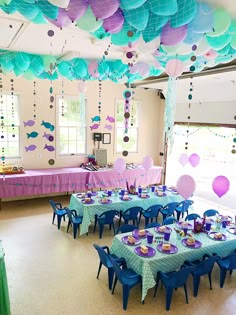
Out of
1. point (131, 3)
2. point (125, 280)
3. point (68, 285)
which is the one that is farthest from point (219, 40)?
point (68, 285)

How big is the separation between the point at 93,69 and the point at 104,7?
3007mm

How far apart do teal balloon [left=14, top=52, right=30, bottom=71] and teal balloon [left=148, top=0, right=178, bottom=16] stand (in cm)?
347

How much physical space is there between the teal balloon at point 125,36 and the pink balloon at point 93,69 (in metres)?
2.08

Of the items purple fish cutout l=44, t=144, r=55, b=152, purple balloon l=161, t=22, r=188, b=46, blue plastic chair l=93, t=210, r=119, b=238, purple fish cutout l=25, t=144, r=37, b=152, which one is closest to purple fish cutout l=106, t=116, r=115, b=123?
purple fish cutout l=44, t=144, r=55, b=152

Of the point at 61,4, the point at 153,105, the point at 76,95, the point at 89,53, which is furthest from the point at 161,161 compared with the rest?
the point at 61,4

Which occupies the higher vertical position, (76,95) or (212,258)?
(76,95)

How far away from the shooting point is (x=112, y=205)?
20.3ft

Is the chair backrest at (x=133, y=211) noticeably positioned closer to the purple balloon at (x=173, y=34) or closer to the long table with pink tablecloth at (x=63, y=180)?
the long table with pink tablecloth at (x=63, y=180)

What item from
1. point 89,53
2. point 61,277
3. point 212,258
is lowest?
point 61,277

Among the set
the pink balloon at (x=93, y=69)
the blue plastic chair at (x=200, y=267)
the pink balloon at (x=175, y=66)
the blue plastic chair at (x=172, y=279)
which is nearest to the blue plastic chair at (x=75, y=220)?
the blue plastic chair at (x=172, y=279)

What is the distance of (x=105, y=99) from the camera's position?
909 centimetres

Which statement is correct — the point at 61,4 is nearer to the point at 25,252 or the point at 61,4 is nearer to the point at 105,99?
the point at 25,252

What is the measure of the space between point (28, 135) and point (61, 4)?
5.80 meters

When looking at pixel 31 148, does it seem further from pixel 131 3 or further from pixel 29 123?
pixel 131 3
